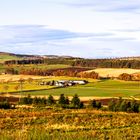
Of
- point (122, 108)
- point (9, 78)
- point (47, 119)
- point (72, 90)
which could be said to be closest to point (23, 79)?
point (9, 78)

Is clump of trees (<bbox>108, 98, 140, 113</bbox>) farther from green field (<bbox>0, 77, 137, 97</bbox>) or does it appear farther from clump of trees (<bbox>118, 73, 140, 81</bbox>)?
clump of trees (<bbox>118, 73, 140, 81</bbox>)

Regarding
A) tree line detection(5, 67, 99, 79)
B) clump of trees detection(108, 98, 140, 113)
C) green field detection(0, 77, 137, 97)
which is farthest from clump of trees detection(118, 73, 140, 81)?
clump of trees detection(108, 98, 140, 113)

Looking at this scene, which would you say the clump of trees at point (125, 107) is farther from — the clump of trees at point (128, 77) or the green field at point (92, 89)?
the clump of trees at point (128, 77)

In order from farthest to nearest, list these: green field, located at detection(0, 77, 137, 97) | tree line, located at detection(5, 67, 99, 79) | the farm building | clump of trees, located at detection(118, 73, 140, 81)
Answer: tree line, located at detection(5, 67, 99, 79), clump of trees, located at detection(118, 73, 140, 81), the farm building, green field, located at detection(0, 77, 137, 97)

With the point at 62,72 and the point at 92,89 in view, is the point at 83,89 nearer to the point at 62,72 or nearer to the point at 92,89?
the point at 92,89

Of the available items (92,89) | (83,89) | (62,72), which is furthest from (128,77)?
(83,89)

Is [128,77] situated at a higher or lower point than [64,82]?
higher

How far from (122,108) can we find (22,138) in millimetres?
46979

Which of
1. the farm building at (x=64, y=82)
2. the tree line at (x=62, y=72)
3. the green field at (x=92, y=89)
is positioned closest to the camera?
the green field at (x=92, y=89)

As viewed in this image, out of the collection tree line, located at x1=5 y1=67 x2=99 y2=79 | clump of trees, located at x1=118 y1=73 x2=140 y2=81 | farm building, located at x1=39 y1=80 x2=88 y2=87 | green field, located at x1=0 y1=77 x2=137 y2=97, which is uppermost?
tree line, located at x1=5 y1=67 x2=99 y2=79

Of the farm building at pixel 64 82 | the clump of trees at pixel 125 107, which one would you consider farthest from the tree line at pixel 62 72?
the clump of trees at pixel 125 107

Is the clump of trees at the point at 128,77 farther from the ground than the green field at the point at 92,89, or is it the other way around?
the clump of trees at the point at 128,77

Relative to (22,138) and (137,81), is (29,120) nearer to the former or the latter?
(22,138)

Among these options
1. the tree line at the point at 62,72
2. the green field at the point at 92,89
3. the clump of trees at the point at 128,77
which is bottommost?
the green field at the point at 92,89
